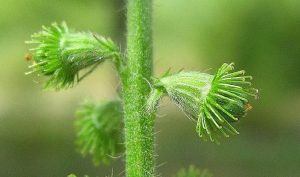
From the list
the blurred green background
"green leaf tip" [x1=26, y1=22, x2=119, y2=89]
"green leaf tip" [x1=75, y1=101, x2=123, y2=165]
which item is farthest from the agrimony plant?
the blurred green background

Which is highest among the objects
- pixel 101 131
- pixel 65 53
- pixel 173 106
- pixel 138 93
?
pixel 65 53

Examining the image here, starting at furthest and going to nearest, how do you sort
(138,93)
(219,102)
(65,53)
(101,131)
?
1. (101,131)
2. (65,53)
3. (138,93)
4. (219,102)

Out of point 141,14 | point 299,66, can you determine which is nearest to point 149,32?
point 141,14

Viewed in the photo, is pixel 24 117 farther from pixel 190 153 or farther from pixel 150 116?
pixel 150 116

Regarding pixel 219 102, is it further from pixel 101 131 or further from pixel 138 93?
pixel 101 131

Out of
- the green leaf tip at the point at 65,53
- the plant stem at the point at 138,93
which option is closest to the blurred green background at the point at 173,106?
the green leaf tip at the point at 65,53

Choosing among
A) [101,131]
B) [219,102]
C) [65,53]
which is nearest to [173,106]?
[101,131]
